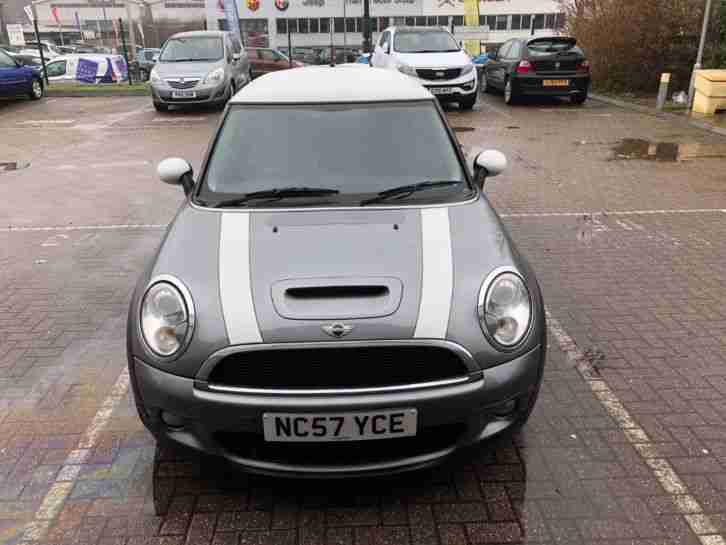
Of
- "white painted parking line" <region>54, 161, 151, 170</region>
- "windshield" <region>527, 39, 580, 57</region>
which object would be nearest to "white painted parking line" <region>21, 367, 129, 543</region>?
"white painted parking line" <region>54, 161, 151, 170</region>

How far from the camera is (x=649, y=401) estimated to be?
3.65 meters

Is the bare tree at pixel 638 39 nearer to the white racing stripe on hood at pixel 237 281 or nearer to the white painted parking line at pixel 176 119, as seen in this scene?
the white painted parking line at pixel 176 119

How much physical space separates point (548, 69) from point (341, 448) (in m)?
15.7

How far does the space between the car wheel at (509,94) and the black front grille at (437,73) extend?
2076 millimetres

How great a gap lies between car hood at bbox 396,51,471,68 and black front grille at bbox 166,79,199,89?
497cm

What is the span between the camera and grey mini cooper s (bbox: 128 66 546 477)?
8.39 feet

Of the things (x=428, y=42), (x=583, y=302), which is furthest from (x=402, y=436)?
(x=428, y=42)

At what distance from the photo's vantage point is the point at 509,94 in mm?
16984

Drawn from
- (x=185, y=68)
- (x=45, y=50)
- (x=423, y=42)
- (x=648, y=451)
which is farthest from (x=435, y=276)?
(x=45, y=50)

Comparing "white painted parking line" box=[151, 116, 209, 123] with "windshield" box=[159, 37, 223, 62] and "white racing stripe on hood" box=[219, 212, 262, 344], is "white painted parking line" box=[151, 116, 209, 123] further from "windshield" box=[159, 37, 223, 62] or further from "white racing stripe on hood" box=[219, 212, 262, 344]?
"white racing stripe on hood" box=[219, 212, 262, 344]

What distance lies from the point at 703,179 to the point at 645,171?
2.72ft

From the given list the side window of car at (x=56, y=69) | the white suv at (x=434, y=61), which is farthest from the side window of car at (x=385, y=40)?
the side window of car at (x=56, y=69)

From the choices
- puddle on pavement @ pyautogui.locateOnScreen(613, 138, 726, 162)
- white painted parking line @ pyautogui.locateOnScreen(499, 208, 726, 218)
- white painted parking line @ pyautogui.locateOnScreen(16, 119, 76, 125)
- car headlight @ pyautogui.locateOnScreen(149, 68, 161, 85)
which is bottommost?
white painted parking line @ pyautogui.locateOnScreen(16, 119, 76, 125)

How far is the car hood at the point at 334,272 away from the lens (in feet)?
8.55
